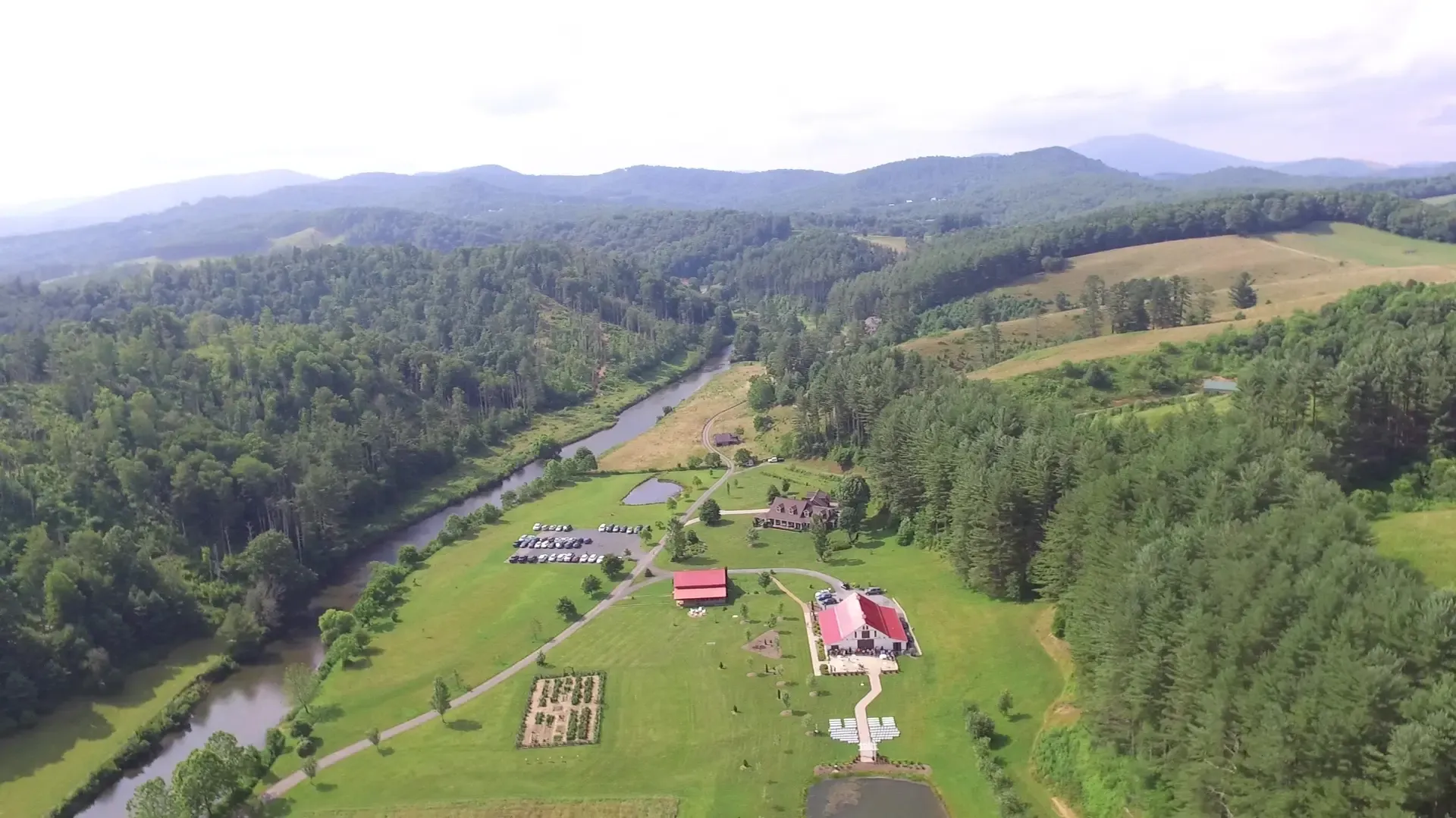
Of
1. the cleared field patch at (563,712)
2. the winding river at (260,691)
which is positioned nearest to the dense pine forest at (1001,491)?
the winding river at (260,691)

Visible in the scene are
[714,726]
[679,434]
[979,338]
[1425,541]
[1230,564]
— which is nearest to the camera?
[1230,564]

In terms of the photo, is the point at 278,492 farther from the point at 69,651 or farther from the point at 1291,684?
the point at 1291,684

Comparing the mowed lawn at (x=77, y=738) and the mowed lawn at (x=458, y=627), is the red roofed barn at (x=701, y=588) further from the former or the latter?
the mowed lawn at (x=77, y=738)

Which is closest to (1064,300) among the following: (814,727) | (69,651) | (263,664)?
(814,727)

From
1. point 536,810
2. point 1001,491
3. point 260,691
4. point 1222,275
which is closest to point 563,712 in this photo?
point 536,810

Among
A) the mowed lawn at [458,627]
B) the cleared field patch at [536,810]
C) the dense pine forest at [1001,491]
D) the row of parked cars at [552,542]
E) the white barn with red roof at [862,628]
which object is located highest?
the dense pine forest at [1001,491]

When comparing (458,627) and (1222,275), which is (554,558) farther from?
(1222,275)

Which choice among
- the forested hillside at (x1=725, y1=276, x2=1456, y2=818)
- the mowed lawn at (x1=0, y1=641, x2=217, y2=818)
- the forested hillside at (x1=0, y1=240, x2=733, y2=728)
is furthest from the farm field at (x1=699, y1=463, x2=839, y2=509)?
the mowed lawn at (x1=0, y1=641, x2=217, y2=818)
